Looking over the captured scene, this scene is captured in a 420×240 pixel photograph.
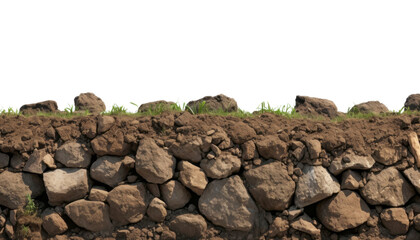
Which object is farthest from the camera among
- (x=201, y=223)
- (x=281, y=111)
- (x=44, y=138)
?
(x=281, y=111)

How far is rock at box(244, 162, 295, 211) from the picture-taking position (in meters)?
5.29

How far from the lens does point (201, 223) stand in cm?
530

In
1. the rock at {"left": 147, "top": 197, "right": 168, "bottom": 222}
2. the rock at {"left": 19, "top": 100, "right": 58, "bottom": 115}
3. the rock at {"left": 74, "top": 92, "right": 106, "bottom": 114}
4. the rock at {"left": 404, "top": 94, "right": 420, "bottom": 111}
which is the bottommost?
the rock at {"left": 147, "top": 197, "right": 168, "bottom": 222}

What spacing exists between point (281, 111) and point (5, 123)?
147 inches

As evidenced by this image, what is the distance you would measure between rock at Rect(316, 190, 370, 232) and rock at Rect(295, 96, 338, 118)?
1.33 metres

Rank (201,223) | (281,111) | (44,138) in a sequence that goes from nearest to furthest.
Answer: (201,223) → (44,138) → (281,111)

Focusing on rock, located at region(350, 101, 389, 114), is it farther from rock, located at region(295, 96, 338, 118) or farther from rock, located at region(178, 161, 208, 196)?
rock, located at region(178, 161, 208, 196)

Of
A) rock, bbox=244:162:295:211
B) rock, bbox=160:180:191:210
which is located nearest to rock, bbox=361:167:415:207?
rock, bbox=244:162:295:211

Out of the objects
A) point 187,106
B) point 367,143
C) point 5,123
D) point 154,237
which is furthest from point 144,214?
point 367,143

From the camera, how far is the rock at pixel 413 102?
649cm

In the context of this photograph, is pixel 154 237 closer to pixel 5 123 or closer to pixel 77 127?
pixel 77 127

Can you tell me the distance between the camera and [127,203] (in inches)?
209

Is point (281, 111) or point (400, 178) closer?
point (400, 178)

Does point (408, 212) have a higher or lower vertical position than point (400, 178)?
lower
